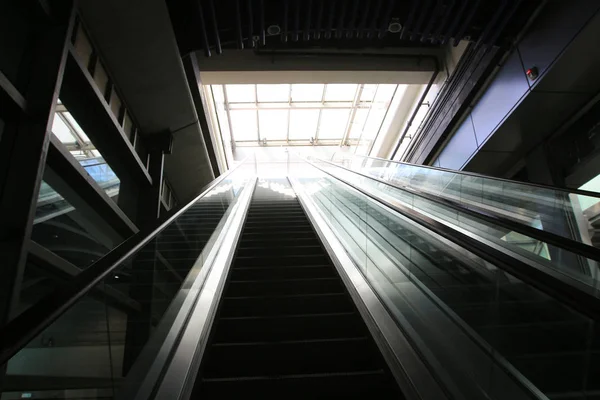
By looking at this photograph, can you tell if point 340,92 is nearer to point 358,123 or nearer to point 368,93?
point 368,93

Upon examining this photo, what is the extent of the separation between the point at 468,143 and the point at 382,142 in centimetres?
480

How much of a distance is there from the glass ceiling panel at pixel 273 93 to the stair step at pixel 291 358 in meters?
11.1

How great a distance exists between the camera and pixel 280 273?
3.57m

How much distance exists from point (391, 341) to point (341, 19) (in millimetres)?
4138

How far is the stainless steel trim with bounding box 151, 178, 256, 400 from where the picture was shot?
5.82 ft

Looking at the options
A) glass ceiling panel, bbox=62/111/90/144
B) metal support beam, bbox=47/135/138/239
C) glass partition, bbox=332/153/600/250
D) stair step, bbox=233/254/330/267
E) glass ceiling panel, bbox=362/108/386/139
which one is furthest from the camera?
glass ceiling panel, bbox=362/108/386/139

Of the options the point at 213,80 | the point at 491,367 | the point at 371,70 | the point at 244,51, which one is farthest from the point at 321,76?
the point at 491,367

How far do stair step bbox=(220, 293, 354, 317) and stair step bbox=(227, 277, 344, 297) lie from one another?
0.73 ft

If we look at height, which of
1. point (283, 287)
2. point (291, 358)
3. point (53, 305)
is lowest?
point (291, 358)

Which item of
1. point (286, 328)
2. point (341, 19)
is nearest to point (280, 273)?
point (286, 328)

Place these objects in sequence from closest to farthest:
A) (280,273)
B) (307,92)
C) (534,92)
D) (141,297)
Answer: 1. (141,297)
2. (280,273)
3. (534,92)
4. (307,92)

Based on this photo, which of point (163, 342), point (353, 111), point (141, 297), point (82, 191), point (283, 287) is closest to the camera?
point (163, 342)

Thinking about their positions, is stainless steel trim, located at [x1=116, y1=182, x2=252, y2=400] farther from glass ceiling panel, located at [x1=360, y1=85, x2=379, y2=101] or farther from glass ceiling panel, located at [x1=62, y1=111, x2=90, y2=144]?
glass ceiling panel, located at [x1=360, y1=85, x2=379, y2=101]

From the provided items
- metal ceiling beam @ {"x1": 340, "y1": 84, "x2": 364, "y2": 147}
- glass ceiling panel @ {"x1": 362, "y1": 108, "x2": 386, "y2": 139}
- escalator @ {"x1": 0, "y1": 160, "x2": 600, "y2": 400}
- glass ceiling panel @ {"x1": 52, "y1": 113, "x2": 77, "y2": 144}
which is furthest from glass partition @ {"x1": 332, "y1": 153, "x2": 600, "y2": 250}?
metal ceiling beam @ {"x1": 340, "y1": 84, "x2": 364, "y2": 147}
